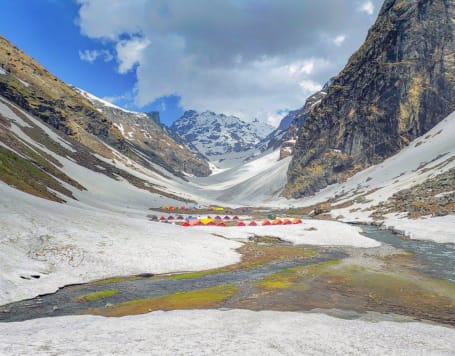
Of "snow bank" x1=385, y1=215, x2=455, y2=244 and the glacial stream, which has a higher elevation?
"snow bank" x1=385, y1=215, x2=455, y2=244

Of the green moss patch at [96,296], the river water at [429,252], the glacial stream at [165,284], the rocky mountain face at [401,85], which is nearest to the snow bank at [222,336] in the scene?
the glacial stream at [165,284]

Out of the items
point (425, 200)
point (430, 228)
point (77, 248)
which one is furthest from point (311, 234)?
point (77, 248)

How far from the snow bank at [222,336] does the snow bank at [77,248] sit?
37.7ft

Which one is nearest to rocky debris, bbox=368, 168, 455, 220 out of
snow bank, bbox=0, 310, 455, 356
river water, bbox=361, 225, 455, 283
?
river water, bbox=361, 225, 455, 283

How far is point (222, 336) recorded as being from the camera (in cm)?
1738

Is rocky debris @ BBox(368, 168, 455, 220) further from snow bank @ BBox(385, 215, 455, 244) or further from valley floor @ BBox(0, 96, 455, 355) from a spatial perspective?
valley floor @ BBox(0, 96, 455, 355)

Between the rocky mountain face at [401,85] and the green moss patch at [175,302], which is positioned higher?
the rocky mountain face at [401,85]

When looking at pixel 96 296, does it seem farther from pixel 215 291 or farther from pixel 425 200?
pixel 425 200

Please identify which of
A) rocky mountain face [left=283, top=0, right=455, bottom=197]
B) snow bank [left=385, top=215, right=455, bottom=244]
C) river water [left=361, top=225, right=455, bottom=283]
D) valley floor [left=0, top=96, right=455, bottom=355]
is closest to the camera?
valley floor [left=0, top=96, right=455, bottom=355]

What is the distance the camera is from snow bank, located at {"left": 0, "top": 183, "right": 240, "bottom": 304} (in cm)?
3121

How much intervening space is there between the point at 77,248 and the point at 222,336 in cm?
2563

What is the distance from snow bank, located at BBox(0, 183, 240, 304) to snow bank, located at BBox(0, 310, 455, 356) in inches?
452

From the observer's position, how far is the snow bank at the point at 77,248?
31212mm

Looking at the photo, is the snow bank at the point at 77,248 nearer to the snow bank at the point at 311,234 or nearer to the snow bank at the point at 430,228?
the snow bank at the point at 311,234
